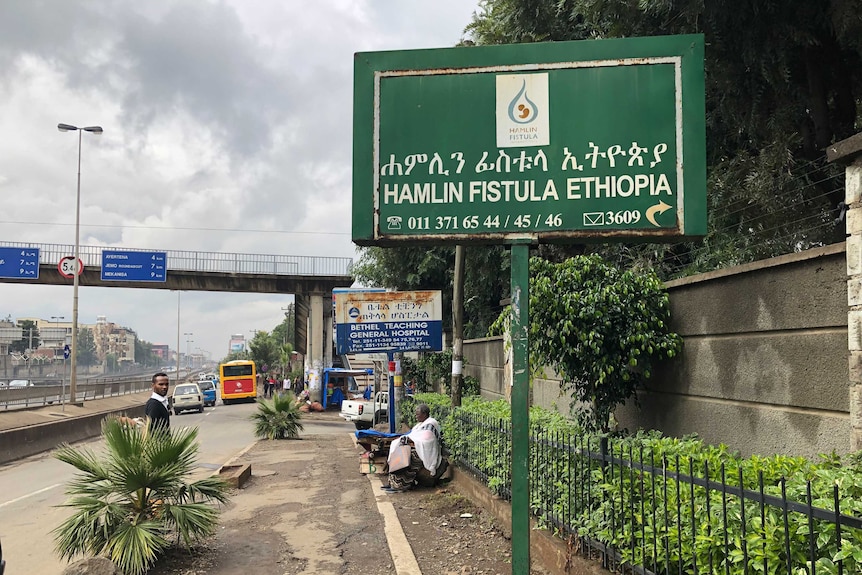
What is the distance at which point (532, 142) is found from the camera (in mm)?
4039

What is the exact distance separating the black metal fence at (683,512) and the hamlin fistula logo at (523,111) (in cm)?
207

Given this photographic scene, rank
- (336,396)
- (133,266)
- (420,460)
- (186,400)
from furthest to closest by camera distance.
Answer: (336,396)
(186,400)
(133,266)
(420,460)

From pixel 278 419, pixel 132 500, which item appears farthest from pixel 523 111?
pixel 278 419

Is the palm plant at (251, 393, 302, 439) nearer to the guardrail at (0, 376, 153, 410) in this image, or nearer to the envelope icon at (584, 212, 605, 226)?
the guardrail at (0, 376, 153, 410)

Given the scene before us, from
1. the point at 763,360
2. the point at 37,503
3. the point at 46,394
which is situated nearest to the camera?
the point at 763,360

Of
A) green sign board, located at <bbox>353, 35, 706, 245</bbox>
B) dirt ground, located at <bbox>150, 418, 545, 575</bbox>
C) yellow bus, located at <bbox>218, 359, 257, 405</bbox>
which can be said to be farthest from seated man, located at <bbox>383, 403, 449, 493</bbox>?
yellow bus, located at <bbox>218, 359, 257, 405</bbox>

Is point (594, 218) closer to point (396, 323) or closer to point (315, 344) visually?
point (396, 323)

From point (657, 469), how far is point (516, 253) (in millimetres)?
1603

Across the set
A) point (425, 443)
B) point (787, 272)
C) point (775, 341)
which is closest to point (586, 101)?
point (787, 272)

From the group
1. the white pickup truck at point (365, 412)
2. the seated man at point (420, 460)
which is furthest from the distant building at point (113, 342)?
the seated man at point (420, 460)

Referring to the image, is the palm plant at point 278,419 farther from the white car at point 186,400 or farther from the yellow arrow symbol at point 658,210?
the white car at point 186,400

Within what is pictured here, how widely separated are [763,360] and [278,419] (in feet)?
54.0

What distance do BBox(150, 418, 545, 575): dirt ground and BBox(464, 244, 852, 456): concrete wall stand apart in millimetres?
2092

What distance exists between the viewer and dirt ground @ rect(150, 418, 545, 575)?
6492 mm
